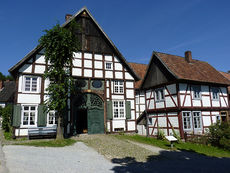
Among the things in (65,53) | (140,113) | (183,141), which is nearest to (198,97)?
(183,141)

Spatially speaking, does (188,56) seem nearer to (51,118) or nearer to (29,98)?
(51,118)

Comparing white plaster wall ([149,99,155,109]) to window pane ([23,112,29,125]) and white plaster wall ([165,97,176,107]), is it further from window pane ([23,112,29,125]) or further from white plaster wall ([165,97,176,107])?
window pane ([23,112,29,125])

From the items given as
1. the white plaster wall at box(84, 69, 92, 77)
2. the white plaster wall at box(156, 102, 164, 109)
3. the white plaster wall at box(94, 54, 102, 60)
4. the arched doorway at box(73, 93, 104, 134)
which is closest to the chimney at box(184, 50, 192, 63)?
the white plaster wall at box(156, 102, 164, 109)

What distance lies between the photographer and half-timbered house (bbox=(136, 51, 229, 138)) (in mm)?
15859

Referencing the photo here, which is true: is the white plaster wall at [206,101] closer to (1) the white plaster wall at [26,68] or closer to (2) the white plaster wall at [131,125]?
(2) the white plaster wall at [131,125]

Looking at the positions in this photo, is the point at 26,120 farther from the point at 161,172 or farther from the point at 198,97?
the point at 198,97

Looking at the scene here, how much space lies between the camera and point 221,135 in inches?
529

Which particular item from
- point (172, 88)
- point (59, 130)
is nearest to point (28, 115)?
point (59, 130)

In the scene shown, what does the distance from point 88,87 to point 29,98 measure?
5166 mm

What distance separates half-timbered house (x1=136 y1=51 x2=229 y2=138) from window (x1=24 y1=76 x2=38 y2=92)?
36.3ft

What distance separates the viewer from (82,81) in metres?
17.0

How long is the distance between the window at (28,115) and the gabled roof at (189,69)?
40.5 feet

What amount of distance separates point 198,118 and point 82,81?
1122cm

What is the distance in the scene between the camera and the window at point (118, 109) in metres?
17.8
